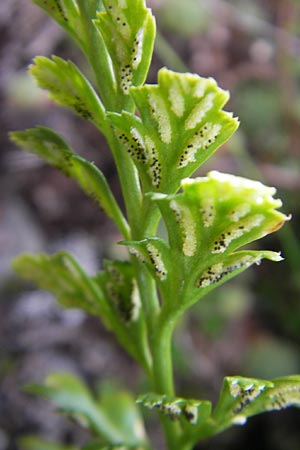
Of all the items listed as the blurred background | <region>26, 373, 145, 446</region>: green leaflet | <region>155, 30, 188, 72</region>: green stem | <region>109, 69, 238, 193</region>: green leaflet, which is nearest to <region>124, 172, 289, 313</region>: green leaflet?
<region>109, 69, 238, 193</region>: green leaflet

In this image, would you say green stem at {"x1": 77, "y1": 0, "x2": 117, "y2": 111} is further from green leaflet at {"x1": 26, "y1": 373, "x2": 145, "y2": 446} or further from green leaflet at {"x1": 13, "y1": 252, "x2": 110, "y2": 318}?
green leaflet at {"x1": 26, "y1": 373, "x2": 145, "y2": 446}

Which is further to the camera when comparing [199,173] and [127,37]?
[199,173]

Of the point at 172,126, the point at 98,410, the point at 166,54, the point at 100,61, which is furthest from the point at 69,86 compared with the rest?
the point at 166,54

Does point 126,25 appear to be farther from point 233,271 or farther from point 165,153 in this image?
point 233,271

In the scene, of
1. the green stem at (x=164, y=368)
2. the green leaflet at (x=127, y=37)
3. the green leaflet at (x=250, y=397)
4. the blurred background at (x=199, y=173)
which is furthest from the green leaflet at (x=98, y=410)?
the green leaflet at (x=127, y=37)

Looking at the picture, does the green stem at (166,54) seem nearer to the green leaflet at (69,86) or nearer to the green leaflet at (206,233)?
the green leaflet at (69,86)

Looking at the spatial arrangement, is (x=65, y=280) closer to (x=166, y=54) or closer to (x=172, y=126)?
(x=172, y=126)
